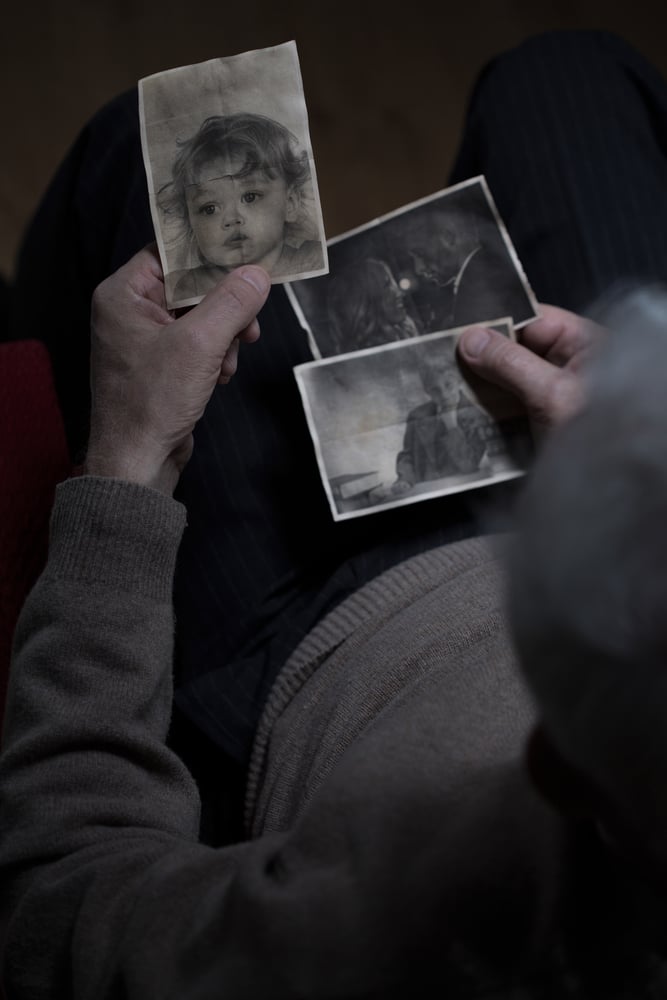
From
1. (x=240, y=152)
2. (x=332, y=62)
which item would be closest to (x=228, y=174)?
(x=240, y=152)

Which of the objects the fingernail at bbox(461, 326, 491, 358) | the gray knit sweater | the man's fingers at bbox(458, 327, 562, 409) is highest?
the fingernail at bbox(461, 326, 491, 358)

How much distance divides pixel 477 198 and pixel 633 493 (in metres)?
0.82

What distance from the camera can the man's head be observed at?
0.38m

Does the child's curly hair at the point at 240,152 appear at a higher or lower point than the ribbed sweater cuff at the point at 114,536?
higher

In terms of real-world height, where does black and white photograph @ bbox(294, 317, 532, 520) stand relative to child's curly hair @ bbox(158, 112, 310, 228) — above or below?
below

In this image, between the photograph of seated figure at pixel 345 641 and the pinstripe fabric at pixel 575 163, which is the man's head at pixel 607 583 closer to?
the photograph of seated figure at pixel 345 641

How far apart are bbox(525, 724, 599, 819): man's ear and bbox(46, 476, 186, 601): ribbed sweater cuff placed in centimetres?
46

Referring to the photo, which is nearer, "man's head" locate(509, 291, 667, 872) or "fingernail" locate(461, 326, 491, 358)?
"man's head" locate(509, 291, 667, 872)

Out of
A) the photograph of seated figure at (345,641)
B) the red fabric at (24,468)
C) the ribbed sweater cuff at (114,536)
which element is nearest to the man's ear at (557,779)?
the photograph of seated figure at (345,641)

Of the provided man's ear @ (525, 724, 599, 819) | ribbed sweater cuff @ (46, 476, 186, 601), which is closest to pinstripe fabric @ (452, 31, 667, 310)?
ribbed sweater cuff @ (46, 476, 186, 601)

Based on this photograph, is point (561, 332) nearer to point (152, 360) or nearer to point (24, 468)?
point (152, 360)

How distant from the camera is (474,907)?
1.84 ft

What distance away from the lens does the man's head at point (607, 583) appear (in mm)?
380

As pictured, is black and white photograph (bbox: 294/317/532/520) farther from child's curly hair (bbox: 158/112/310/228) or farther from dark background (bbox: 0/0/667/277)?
dark background (bbox: 0/0/667/277)
